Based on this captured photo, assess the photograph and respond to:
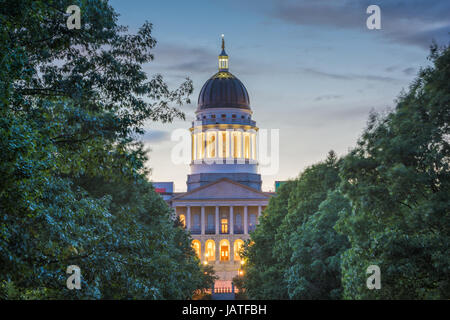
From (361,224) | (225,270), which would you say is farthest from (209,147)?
(361,224)

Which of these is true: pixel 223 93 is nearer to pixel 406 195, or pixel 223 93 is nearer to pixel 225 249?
pixel 225 249

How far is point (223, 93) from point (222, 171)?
58.6ft

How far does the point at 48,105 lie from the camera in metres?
15.8

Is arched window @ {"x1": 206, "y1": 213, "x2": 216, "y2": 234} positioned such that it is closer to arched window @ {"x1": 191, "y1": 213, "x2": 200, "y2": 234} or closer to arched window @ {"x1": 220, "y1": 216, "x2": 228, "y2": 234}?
arched window @ {"x1": 220, "y1": 216, "x2": 228, "y2": 234}

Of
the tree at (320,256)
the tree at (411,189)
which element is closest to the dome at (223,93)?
the tree at (320,256)

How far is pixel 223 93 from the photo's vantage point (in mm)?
146625

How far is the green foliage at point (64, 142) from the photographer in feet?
40.8

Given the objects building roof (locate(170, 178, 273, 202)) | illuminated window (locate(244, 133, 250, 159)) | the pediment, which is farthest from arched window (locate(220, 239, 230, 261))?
illuminated window (locate(244, 133, 250, 159))

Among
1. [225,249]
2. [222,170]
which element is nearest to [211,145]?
[222,170]

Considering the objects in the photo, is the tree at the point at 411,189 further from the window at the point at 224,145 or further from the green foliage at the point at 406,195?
the window at the point at 224,145

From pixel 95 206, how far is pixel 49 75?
12.0 ft

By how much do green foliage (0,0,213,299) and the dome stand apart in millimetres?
127037

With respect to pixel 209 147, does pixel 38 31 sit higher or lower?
lower
